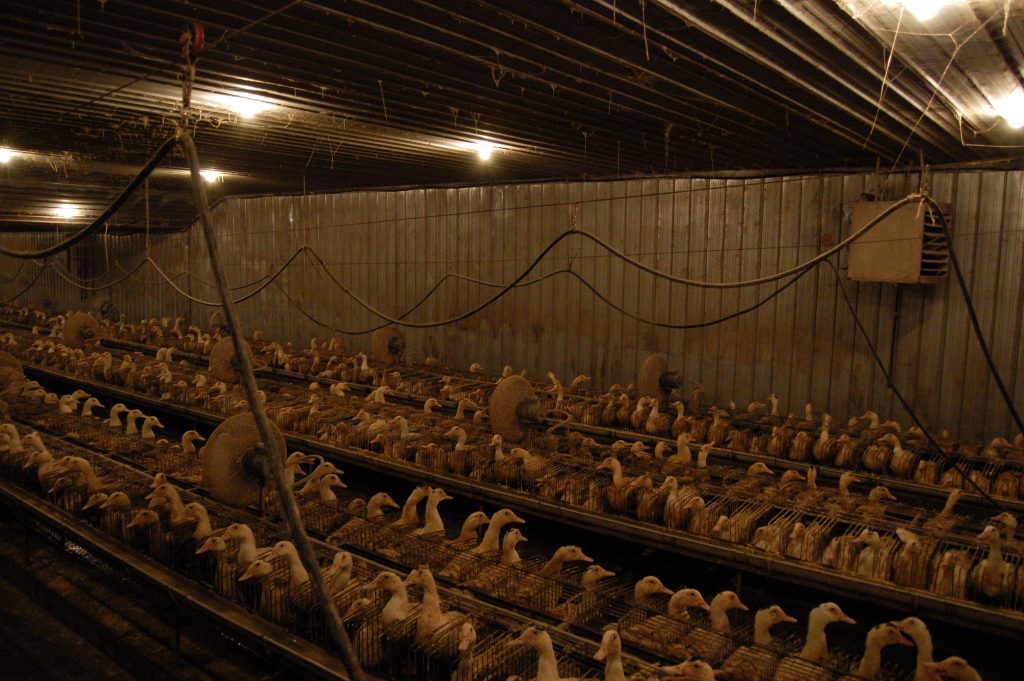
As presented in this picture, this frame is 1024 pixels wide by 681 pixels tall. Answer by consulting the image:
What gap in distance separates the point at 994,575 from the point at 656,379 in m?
5.32

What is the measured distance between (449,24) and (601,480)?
447 cm

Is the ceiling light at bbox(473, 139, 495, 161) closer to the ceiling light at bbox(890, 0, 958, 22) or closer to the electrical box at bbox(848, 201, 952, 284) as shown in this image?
the electrical box at bbox(848, 201, 952, 284)

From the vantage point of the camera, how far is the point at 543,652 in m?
3.91

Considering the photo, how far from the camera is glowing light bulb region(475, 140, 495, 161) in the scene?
9352mm

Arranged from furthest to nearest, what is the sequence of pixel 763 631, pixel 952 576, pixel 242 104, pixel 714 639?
pixel 242 104, pixel 952 576, pixel 763 631, pixel 714 639

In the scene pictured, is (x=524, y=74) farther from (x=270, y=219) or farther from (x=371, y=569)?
(x=270, y=219)

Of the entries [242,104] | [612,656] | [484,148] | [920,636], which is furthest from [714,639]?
[484,148]

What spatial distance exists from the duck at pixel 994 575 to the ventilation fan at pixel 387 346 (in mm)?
10106

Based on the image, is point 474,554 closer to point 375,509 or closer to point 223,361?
point 375,509

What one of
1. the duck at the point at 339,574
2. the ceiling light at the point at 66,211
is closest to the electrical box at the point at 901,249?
the duck at the point at 339,574

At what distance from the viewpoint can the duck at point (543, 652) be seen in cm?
385

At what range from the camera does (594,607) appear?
16.0 feet

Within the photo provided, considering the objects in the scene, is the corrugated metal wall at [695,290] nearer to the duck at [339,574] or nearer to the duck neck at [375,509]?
the duck neck at [375,509]

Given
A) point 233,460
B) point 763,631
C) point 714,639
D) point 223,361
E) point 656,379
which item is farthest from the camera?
point 223,361
